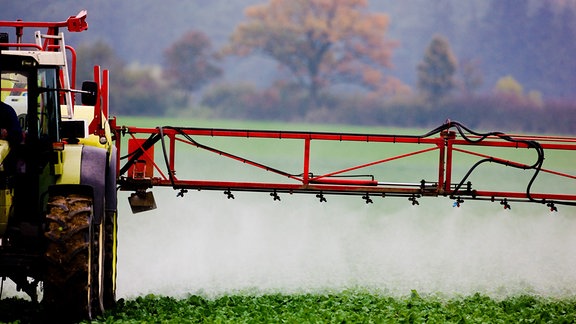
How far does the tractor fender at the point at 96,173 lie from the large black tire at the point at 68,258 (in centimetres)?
21

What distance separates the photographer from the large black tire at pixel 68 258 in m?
8.77

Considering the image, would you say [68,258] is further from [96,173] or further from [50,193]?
Result: [96,173]

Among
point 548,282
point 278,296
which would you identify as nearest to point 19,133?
point 278,296

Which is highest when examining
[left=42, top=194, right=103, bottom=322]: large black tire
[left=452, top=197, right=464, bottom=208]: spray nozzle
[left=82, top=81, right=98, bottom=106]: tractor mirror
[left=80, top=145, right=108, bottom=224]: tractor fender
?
[left=82, top=81, right=98, bottom=106]: tractor mirror

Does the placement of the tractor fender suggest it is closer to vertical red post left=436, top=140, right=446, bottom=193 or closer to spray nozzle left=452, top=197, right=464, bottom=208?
vertical red post left=436, top=140, right=446, bottom=193

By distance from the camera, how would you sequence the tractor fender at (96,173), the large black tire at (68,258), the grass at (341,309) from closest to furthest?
the large black tire at (68,258)
the tractor fender at (96,173)
the grass at (341,309)

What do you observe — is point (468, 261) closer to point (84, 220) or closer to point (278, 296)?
point (278, 296)

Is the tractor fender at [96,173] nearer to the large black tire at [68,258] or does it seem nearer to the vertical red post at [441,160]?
the large black tire at [68,258]

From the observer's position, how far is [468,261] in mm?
15102

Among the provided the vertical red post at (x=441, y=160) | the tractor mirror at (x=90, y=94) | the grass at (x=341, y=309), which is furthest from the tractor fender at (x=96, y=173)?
the vertical red post at (x=441, y=160)

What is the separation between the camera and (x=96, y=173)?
9375 mm

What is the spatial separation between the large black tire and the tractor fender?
0.68 ft

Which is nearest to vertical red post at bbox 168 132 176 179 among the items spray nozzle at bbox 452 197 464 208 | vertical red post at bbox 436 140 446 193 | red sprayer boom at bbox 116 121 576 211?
red sprayer boom at bbox 116 121 576 211

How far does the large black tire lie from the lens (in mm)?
8773
